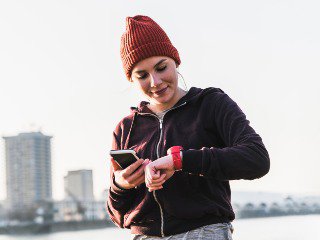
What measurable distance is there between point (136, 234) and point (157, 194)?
236 millimetres

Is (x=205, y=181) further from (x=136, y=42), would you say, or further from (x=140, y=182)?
(x=136, y=42)

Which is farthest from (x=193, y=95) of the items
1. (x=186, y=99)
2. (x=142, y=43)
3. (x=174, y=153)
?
(x=174, y=153)

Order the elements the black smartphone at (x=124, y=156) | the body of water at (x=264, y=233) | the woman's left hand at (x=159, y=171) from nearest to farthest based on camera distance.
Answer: the woman's left hand at (x=159, y=171)
the black smartphone at (x=124, y=156)
the body of water at (x=264, y=233)

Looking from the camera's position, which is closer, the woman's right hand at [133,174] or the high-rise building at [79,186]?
the woman's right hand at [133,174]

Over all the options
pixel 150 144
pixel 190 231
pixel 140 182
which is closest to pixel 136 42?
pixel 150 144

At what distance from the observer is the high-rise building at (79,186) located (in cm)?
11644

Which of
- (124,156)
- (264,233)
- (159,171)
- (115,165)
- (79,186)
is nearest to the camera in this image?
(159,171)

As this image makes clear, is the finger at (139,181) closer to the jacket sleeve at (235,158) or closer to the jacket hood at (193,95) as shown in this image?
the jacket sleeve at (235,158)

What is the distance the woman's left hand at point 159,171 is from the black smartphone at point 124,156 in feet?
0.35

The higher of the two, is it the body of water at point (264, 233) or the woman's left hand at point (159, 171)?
the woman's left hand at point (159, 171)

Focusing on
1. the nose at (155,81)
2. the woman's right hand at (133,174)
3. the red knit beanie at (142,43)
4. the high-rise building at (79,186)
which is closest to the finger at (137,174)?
the woman's right hand at (133,174)

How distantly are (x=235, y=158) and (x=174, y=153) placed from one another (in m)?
0.21

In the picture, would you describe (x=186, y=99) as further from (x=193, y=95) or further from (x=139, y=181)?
(x=139, y=181)

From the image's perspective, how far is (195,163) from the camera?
2.56 metres
